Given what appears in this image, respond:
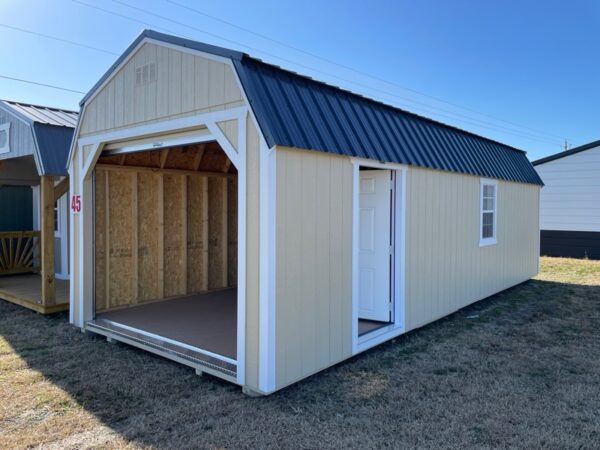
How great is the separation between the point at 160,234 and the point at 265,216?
381 cm

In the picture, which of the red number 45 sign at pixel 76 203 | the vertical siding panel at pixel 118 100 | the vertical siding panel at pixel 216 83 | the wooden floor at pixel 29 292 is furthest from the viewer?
the wooden floor at pixel 29 292

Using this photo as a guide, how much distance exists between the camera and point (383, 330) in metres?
5.37

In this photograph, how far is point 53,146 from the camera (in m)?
6.67

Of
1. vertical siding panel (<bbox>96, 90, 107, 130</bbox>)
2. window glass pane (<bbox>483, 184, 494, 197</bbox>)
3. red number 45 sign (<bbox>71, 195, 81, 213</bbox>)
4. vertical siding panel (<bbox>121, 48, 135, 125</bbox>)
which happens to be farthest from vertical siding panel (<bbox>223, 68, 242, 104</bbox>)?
window glass pane (<bbox>483, 184, 494, 197</bbox>)

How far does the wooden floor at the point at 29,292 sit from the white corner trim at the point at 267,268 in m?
4.30

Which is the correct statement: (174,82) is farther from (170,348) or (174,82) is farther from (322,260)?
(170,348)

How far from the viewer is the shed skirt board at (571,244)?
1401 centimetres

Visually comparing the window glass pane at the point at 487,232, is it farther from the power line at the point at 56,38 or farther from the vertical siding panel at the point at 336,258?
the power line at the point at 56,38

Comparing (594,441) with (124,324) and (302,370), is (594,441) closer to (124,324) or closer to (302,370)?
(302,370)

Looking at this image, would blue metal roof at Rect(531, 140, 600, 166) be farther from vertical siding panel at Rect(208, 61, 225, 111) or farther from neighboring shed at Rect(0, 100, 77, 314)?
neighboring shed at Rect(0, 100, 77, 314)

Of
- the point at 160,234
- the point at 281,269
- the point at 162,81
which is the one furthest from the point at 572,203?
the point at 162,81

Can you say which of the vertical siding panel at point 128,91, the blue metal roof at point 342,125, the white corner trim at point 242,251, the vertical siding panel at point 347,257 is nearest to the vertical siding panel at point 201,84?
the blue metal roof at point 342,125

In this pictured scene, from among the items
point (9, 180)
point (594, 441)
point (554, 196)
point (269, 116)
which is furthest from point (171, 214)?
point (554, 196)

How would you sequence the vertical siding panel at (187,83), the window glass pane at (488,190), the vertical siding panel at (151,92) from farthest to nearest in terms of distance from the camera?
the window glass pane at (488,190) < the vertical siding panel at (151,92) < the vertical siding panel at (187,83)
